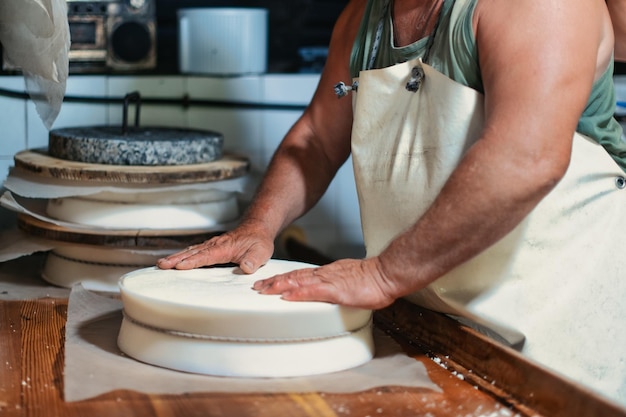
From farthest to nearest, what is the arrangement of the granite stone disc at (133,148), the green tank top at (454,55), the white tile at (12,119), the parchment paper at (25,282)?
the white tile at (12,119) → the granite stone disc at (133,148) → the parchment paper at (25,282) → the green tank top at (454,55)

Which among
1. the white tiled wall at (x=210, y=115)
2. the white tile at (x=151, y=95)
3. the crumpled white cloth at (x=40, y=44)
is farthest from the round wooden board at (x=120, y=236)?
the white tile at (x=151, y=95)

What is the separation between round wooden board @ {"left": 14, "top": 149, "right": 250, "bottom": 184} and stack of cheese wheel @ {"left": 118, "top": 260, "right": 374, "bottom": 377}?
662mm

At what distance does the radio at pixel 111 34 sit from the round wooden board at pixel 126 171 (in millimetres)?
611

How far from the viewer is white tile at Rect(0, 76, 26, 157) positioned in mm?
2846

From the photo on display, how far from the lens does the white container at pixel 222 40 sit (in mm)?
2928

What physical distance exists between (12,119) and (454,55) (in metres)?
1.71

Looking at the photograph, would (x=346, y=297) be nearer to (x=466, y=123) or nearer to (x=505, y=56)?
(x=466, y=123)

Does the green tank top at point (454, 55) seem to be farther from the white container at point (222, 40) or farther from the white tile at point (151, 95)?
the white tile at point (151, 95)

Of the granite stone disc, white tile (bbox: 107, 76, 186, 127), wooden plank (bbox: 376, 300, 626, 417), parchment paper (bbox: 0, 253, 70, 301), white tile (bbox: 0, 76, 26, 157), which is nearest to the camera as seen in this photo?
wooden plank (bbox: 376, 300, 626, 417)

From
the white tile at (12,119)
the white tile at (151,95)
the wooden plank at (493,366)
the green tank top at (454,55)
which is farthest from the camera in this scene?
the white tile at (151,95)

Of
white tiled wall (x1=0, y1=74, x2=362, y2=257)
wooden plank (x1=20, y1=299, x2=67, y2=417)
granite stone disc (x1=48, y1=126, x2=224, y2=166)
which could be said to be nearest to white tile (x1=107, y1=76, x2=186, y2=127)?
white tiled wall (x1=0, y1=74, x2=362, y2=257)

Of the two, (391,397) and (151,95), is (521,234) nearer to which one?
(391,397)

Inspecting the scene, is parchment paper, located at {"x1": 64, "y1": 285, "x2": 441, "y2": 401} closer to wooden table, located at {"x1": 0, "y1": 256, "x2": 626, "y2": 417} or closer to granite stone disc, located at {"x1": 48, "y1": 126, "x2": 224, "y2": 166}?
wooden table, located at {"x1": 0, "y1": 256, "x2": 626, "y2": 417}

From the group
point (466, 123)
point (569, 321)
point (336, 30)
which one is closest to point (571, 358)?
point (569, 321)
